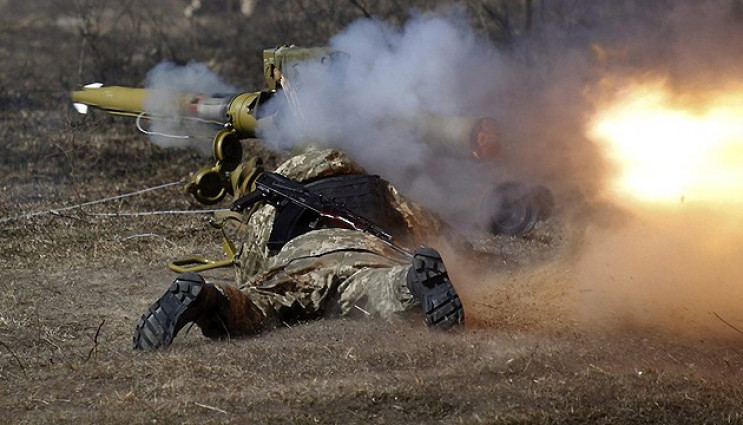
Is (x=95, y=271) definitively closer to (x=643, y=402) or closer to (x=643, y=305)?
(x=643, y=305)

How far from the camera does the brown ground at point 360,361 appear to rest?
5.78 meters

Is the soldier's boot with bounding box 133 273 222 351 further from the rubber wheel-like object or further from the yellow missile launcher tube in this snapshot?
the rubber wheel-like object

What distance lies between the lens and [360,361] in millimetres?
6484

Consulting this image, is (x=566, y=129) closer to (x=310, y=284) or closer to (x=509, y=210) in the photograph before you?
(x=509, y=210)

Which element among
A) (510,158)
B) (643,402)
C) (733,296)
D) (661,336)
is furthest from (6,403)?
(510,158)

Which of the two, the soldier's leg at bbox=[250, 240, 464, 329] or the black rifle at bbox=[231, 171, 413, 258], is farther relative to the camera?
the black rifle at bbox=[231, 171, 413, 258]

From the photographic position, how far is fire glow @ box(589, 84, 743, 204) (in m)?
8.38

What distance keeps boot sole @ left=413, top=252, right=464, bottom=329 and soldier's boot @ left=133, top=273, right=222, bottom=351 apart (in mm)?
1071

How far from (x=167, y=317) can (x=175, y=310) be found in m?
0.07

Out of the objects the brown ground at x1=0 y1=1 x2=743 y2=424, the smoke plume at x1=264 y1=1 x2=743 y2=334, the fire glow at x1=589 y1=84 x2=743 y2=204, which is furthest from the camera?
the fire glow at x1=589 y1=84 x2=743 y2=204

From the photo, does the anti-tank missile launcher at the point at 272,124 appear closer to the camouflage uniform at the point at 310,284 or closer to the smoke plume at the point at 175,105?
the smoke plume at the point at 175,105

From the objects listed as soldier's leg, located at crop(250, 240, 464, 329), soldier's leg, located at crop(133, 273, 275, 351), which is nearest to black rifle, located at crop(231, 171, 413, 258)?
soldier's leg, located at crop(250, 240, 464, 329)

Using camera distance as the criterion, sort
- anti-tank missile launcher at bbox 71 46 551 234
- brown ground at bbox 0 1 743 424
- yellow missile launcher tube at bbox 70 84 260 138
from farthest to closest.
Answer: yellow missile launcher tube at bbox 70 84 260 138 < anti-tank missile launcher at bbox 71 46 551 234 < brown ground at bbox 0 1 743 424

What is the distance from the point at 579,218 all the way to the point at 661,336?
12.4ft
